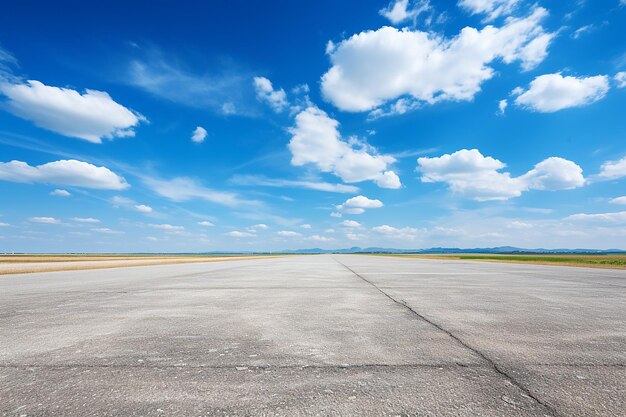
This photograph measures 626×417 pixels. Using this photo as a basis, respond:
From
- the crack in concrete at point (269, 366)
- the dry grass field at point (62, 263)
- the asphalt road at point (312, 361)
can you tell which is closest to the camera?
the asphalt road at point (312, 361)

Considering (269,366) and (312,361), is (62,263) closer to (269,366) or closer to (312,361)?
(269,366)

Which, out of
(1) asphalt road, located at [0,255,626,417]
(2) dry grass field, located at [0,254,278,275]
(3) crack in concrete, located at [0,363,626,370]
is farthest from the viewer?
(2) dry grass field, located at [0,254,278,275]

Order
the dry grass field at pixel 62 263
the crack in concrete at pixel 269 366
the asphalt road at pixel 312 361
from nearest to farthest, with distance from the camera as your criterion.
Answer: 1. the asphalt road at pixel 312 361
2. the crack in concrete at pixel 269 366
3. the dry grass field at pixel 62 263

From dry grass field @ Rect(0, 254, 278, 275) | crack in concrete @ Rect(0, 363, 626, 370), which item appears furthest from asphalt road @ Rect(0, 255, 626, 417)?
dry grass field @ Rect(0, 254, 278, 275)

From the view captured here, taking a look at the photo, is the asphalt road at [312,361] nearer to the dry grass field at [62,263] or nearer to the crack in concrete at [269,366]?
the crack in concrete at [269,366]

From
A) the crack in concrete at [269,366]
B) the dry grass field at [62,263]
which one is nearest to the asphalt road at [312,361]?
the crack in concrete at [269,366]

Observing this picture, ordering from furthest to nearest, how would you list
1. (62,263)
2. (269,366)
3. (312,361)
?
(62,263) < (312,361) < (269,366)

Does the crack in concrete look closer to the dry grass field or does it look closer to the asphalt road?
the asphalt road

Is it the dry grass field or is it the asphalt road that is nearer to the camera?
the asphalt road

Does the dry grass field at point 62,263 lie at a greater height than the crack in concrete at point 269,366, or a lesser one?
greater

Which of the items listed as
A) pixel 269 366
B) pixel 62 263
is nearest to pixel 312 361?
pixel 269 366

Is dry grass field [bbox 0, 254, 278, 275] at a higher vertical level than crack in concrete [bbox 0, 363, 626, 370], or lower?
higher

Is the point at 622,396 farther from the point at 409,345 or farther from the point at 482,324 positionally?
the point at 482,324

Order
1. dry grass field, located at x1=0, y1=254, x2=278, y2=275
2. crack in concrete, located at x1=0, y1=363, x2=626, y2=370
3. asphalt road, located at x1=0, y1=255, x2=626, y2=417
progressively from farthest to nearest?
dry grass field, located at x1=0, y1=254, x2=278, y2=275 < crack in concrete, located at x1=0, y1=363, x2=626, y2=370 < asphalt road, located at x1=0, y1=255, x2=626, y2=417
